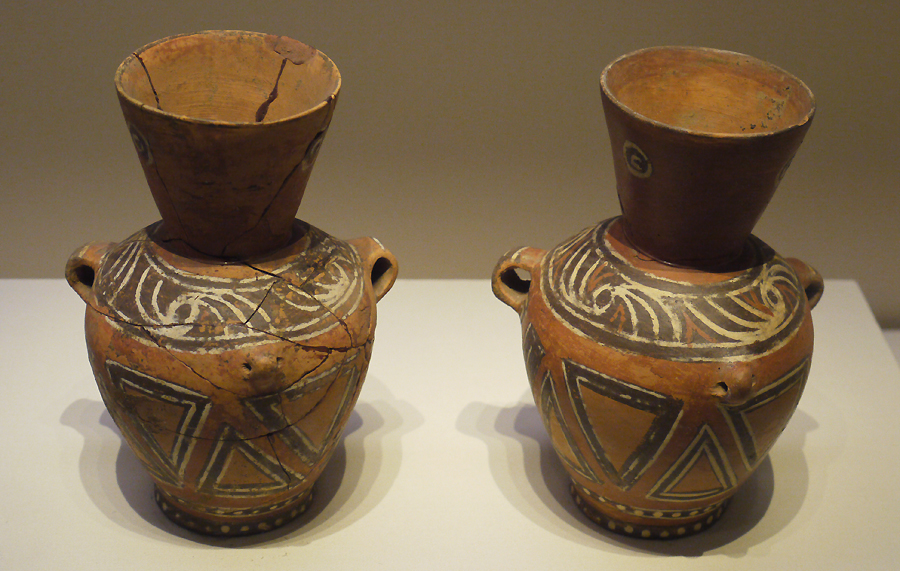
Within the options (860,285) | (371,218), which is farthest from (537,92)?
(860,285)

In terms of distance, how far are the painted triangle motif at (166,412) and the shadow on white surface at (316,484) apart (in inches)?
10.2

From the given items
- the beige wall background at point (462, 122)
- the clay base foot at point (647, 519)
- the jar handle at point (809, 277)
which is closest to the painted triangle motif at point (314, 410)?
the clay base foot at point (647, 519)

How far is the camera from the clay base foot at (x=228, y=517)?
1718 mm

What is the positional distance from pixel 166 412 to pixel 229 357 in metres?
0.16

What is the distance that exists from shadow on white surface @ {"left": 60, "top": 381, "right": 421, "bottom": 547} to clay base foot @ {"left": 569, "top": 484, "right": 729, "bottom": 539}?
44 centimetres

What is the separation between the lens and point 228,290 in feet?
4.93

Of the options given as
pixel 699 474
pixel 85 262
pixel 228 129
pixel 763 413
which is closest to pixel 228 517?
pixel 85 262

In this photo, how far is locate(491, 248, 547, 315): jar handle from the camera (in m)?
1.75

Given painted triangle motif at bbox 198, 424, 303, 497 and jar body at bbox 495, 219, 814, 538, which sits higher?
jar body at bbox 495, 219, 814, 538

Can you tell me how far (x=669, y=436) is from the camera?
4.99 feet

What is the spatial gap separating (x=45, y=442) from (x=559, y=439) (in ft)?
3.70

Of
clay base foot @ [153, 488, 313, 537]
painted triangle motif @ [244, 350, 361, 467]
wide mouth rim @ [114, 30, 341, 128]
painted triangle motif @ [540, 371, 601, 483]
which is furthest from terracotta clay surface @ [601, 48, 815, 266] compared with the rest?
clay base foot @ [153, 488, 313, 537]

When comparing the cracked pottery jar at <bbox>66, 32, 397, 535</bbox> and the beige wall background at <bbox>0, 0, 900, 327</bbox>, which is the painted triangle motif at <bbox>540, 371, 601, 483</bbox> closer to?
the cracked pottery jar at <bbox>66, 32, 397, 535</bbox>

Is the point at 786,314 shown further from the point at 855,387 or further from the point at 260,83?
the point at 260,83
